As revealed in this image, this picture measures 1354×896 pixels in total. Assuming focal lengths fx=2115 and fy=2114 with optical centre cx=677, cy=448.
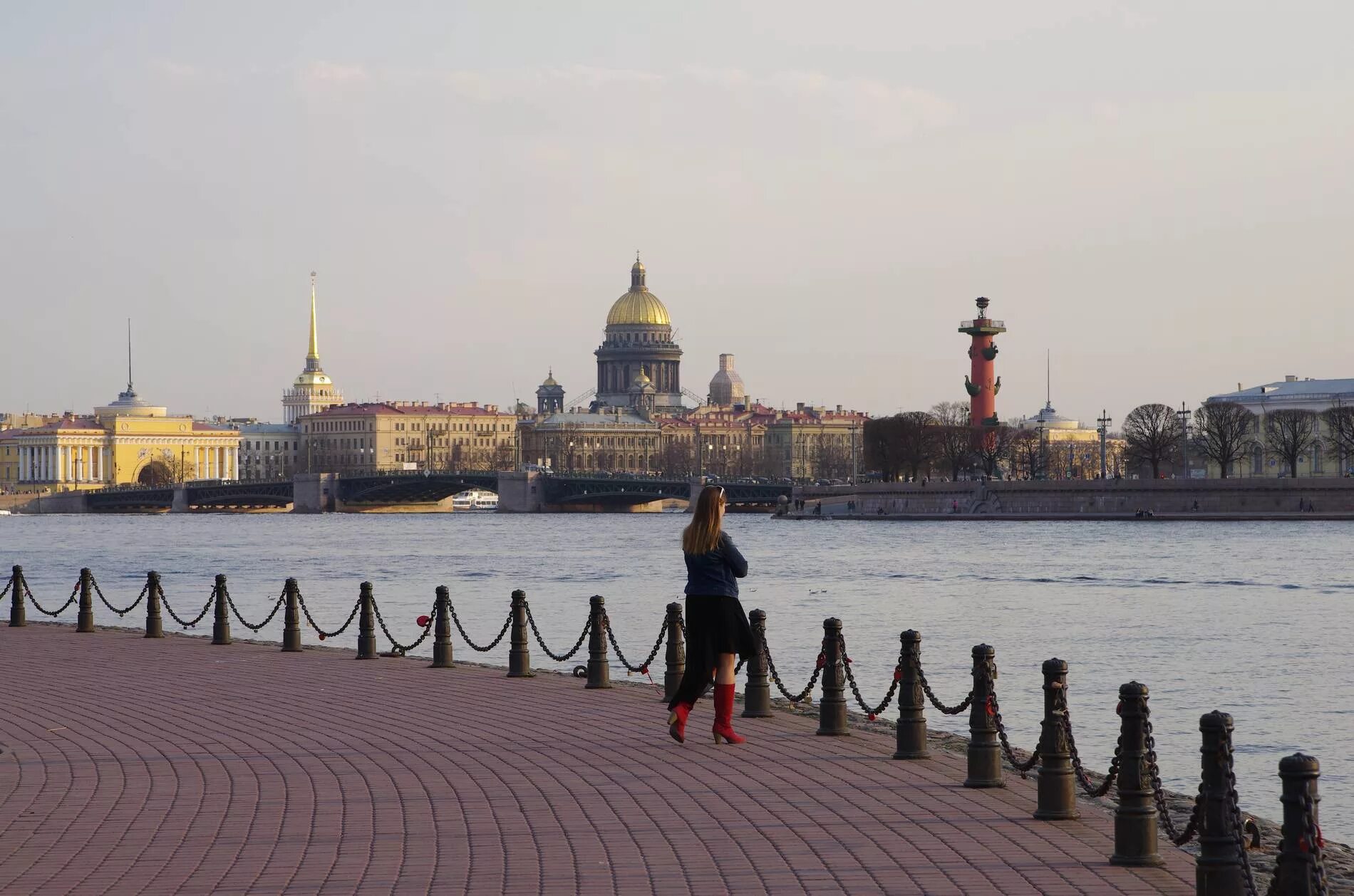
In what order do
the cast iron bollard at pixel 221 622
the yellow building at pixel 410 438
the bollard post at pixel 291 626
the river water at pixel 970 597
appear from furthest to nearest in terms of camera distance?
1. the yellow building at pixel 410 438
2. the cast iron bollard at pixel 221 622
3. the bollard post at pixel 291 626
4. the river water at pixel 970 597

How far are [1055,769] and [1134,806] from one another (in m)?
0.87

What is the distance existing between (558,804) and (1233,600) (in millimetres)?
23250

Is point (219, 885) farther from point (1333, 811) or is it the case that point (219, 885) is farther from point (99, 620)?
point (99, 620)

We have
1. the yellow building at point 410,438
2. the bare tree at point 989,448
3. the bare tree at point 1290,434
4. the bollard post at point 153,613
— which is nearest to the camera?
the bollard post at point 153,613

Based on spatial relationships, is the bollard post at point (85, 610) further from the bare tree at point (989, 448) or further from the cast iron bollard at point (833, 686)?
the bare tree at point (989, 448)

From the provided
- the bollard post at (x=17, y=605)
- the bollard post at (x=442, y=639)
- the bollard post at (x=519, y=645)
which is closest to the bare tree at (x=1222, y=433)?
the bollard post at (x=17, y=605)

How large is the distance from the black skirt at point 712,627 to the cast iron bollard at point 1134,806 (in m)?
2.79

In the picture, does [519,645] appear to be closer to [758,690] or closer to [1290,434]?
[758,690]

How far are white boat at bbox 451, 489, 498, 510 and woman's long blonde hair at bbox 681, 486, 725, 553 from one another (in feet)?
356

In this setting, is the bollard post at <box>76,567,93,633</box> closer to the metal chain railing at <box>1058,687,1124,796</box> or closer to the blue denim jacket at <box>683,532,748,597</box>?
the blue denim jacket at <box>683,532,748,597</box>

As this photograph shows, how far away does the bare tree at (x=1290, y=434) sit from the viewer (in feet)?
278

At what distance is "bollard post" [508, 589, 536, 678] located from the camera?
44.1 ft

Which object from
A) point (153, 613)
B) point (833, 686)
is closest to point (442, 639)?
point (153, 613)

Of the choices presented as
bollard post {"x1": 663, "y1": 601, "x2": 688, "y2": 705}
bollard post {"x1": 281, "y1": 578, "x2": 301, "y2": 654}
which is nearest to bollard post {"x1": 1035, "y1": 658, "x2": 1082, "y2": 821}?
bollard post {"x1": 663, "y1": 601, "x2": 688, "y2": 705}
